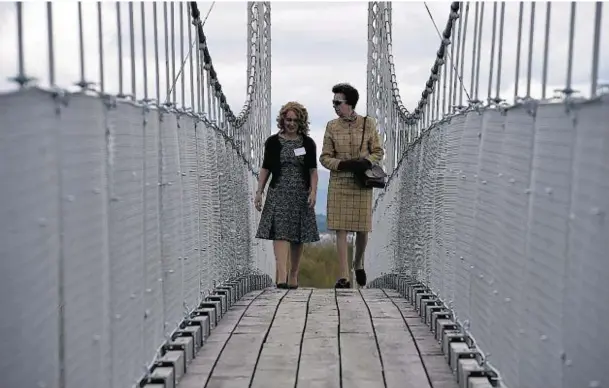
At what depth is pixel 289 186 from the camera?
27.3ft

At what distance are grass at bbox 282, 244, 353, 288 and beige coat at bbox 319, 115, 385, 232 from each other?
1190 centimetres

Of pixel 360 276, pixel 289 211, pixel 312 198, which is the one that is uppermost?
pixel 312 198

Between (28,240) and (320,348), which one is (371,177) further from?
(28,240)

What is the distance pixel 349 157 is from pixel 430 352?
3.58m

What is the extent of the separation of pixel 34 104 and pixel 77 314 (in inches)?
21.2

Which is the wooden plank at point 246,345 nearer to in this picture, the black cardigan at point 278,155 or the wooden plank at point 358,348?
the wooden plank at point 358,348

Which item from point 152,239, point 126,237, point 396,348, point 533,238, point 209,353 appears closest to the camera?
point 533,238

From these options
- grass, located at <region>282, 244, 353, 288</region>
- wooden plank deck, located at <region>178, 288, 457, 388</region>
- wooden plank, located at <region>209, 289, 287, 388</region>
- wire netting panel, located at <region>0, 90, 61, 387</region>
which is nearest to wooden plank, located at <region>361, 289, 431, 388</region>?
wooden plank deck, located at <region>178, 288, 457, 388</region>

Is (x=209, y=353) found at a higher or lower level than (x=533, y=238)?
lower

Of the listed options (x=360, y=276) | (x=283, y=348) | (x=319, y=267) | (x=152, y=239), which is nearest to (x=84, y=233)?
(x=152, y=239)

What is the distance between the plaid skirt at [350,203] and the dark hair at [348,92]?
0.52 metres

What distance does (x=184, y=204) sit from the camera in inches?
191

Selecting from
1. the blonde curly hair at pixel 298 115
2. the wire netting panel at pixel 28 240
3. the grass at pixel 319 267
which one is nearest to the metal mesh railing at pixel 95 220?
the wire netting panel at pixel 28 240

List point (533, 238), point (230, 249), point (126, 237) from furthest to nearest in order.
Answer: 1. point (230, 249)
2. point (126, 237)
3. point (533, 238)
